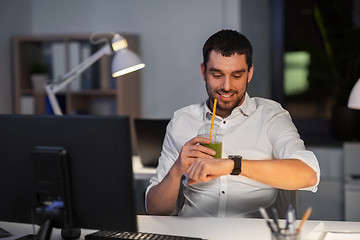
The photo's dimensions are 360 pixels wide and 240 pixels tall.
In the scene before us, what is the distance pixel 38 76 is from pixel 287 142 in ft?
8.70

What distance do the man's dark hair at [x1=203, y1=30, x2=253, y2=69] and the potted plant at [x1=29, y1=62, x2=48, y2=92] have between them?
2.36 metres

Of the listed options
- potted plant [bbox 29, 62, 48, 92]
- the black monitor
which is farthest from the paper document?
potted plant [bbox 29, 62, 48, 92]

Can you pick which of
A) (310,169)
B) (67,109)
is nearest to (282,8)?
(67,109)

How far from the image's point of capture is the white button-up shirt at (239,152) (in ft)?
7.16

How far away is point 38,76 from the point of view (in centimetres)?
426

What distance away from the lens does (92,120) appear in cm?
138

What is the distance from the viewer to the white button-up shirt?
2.18m

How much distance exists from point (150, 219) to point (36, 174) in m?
0.55

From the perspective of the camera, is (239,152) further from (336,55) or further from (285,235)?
(336,55)

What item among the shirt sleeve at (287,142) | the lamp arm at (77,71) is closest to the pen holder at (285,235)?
the shirt sleeve at (287,142)

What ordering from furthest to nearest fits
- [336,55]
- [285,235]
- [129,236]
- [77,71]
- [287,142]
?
[336,55] → [77,71] → [287,142] → [129,236] → [285,235]

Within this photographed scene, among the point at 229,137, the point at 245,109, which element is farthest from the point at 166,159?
the point at 245,109

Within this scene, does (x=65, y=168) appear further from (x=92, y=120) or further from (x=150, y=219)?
(x=150, y=219)

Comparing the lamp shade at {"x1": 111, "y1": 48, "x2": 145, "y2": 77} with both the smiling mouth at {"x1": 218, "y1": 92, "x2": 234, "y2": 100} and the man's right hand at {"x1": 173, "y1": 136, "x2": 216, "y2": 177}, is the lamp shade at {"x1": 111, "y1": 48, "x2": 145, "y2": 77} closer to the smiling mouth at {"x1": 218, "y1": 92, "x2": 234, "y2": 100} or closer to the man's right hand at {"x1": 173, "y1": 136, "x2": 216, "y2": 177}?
the smiling mouth at {"x1": 218, "y1": 92, "x2": 234, "y2": 100}
